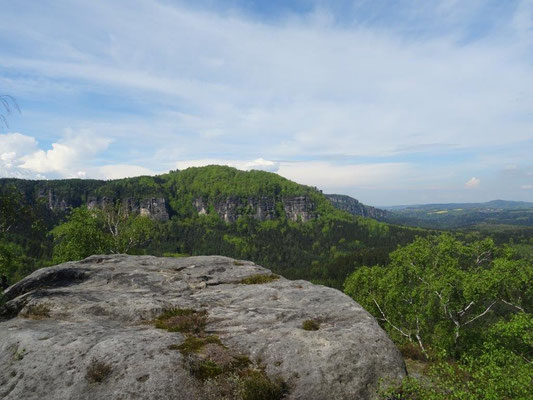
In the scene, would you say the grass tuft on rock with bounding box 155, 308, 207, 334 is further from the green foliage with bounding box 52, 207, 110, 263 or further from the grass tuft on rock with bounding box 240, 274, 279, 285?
the green foliage with bounding box 52, 207, 110, 263

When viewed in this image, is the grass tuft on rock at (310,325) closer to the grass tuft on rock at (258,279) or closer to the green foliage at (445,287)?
the grass tuft on rock at (258,279)

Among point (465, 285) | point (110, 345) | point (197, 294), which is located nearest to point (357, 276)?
point (465, 285)

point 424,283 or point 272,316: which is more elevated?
point 272,316

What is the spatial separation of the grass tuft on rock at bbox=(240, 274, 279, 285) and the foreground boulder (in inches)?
87.9

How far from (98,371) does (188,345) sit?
10.6 ft

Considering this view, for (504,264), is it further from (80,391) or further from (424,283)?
(80,391)

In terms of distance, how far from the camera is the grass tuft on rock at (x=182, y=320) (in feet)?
45.4

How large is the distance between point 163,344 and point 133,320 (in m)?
3.96

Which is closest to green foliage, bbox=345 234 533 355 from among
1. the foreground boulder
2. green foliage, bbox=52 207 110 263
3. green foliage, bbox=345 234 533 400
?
green foliage, bbox=345 234 533 400

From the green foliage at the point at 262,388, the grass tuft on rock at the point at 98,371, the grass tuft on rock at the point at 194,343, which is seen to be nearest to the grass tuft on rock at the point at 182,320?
the grass tuft on rock at the point at 194,343

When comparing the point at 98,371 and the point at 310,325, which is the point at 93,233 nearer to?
the point at 98,371

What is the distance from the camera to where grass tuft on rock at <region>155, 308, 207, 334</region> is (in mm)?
13830

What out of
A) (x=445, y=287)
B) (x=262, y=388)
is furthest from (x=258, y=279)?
(x=445, y=287)

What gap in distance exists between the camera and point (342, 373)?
11094 millimetres
